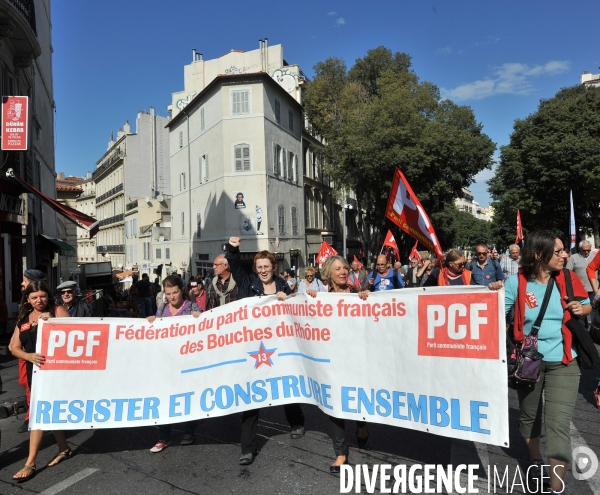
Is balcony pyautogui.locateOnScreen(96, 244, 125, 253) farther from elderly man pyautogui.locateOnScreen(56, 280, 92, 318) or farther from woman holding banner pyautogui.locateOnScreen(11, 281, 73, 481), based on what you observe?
woman holding banner pyautogui.locateOnScreen(11, 281, 73, 481)

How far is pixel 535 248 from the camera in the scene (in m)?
3.80

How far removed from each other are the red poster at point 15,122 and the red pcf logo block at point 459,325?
39.8 ft

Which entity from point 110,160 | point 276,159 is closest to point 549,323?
point 276,159

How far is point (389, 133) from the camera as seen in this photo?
98.3ft

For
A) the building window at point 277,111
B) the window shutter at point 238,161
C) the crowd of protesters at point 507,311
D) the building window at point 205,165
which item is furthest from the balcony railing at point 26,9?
the building window at point 277,111

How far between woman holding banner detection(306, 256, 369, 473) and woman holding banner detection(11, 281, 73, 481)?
2329 millimetres

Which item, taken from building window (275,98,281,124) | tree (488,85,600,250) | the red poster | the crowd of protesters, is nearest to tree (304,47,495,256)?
tree (488,85,600,250)

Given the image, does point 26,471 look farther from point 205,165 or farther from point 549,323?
point 205,165

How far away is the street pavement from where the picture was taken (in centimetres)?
404

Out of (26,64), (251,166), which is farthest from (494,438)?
(251,166)

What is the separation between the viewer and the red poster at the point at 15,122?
1305 centimetres

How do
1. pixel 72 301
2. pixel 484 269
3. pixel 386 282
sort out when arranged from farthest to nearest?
pixel 484 269
pixel 386 282
pixel 72 301

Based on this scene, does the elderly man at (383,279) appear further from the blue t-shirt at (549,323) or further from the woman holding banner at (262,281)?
the blue t-shirt at (549,323)

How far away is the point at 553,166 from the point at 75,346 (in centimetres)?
3373
